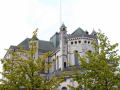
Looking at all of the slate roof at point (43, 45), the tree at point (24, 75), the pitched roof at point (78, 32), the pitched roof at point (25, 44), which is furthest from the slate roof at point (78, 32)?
the tree at point (24, 75)

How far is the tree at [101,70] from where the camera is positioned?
14711mm

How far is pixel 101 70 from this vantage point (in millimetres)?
15047

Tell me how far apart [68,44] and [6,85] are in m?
26.5

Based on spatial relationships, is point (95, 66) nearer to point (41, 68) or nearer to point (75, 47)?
point (41, 68)

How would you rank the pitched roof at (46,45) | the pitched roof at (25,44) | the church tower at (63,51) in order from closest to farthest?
the church tower at (63,51), the pitched roof at (25,44), the pitched roof at (46,45)

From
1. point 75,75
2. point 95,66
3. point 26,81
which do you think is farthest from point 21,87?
point 95,66

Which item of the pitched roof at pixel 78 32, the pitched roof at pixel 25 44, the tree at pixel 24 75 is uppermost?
the pitched roof at pixel 78 32

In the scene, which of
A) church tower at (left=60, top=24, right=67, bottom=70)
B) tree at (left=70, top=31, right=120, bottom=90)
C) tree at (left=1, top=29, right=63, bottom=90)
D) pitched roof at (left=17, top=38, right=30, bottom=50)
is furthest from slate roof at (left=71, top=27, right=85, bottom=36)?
tree at (left=1, top=29, right=63, bottom=90)

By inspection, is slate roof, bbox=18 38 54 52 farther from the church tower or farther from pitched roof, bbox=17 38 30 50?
the church tower

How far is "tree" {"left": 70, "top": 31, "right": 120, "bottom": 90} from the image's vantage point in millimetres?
14711

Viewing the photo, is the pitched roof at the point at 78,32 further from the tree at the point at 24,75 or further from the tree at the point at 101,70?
the tree at the point at 24,75

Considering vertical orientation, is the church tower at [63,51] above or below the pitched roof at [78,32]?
below

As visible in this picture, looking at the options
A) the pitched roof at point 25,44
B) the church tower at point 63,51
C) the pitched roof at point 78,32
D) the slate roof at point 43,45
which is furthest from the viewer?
the slate roof at point 43,45

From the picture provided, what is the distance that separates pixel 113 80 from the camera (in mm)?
14617
